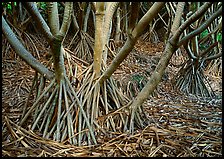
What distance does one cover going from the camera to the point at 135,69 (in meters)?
4.87

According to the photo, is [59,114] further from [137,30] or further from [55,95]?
[137,30]

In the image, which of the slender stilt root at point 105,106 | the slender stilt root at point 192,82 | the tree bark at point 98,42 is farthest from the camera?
the slender stilt root at point 192,82

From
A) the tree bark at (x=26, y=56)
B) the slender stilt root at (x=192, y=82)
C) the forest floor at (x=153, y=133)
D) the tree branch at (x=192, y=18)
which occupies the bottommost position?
the forest floor at (x=153, y=133)

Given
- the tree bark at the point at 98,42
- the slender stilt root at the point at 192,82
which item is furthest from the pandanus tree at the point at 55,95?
the slender stilt root at the point at 192,82

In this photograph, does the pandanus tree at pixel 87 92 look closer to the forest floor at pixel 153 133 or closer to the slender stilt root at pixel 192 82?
the forest floor at pixel 153 133

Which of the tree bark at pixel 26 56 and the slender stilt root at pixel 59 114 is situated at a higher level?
the tree bark at pixel 26 56

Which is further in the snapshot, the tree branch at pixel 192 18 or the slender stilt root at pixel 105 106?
the slender stilt root at pixel 105 106

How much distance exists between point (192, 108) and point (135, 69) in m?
1.78

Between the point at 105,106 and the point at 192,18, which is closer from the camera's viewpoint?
the point at 192,18

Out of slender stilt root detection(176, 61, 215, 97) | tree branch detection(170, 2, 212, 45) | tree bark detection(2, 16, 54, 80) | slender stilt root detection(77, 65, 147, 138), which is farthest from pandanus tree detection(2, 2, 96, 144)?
slender stilt root detection(176, 61, 215, 97)

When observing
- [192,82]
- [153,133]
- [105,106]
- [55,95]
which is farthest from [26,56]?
[192,82]

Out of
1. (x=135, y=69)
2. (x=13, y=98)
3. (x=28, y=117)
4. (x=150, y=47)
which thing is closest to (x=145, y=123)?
(x=28, y=117)

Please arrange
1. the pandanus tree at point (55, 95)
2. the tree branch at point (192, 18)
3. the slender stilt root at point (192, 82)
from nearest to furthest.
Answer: the tree branch at point (192, 18), the pandanus tree at point (55, 95), the slender stilt root at point (192, 82)

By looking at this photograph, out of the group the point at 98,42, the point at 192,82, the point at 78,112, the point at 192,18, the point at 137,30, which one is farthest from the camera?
the point at 192,82
